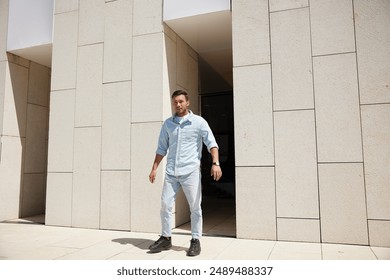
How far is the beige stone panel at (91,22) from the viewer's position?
20.0 feet

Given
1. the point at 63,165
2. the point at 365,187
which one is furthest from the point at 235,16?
the point at 63,165

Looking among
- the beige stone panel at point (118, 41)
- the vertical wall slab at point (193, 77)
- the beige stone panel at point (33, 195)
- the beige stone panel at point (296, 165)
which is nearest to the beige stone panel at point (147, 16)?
the beige stone panel at point (118, 41)

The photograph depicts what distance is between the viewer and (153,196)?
17.4 ft

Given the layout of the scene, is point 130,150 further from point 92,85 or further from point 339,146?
point 339,146

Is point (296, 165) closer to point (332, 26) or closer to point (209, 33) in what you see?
point (332, 26)

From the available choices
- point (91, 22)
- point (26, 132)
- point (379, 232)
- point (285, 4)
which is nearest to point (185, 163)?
point (379, 232)

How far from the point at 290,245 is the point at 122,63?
4.40m

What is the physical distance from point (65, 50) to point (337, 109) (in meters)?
5.49

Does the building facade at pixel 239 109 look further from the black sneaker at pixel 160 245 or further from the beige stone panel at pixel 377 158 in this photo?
the black sneaker at pixel 160 245

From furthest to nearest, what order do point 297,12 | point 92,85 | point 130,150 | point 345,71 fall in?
point 92,85 → point 130,150 → point 297,12 → point 345,71

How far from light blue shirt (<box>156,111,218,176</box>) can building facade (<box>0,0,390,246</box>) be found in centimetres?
110

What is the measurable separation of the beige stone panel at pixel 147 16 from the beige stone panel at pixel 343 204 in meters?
3.93

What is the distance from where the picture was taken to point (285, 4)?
4.93 m

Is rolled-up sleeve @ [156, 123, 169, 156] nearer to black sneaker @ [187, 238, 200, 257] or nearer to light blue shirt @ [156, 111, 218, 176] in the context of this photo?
light blue shirt @ [156, 111, 218, 176]
